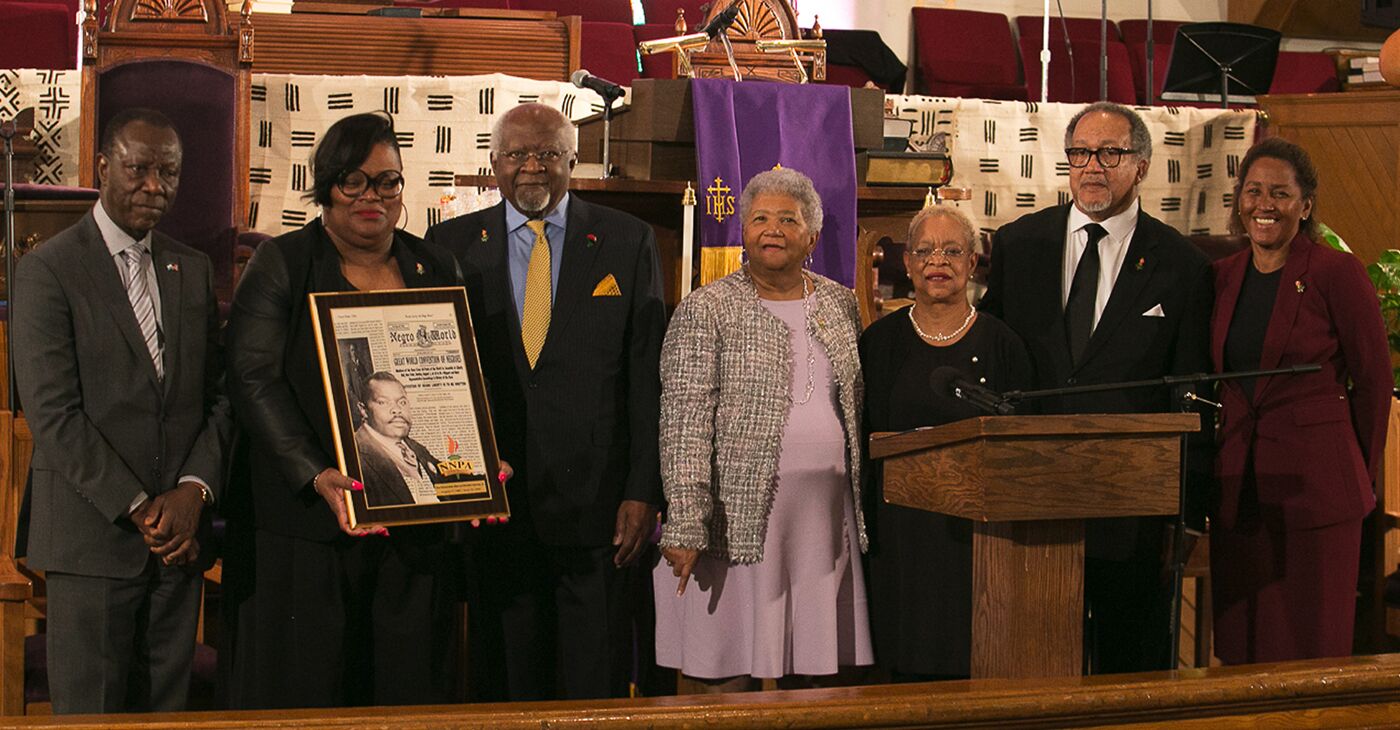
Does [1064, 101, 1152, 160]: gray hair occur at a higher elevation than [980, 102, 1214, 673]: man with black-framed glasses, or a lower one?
higher

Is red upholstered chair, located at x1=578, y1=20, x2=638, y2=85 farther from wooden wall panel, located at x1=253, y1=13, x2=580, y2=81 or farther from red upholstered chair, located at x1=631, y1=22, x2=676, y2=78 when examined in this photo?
wooden wall panel, located at x1=253, y1=13, x2=580, y2=81

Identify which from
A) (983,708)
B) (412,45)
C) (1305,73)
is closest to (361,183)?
(983,708)

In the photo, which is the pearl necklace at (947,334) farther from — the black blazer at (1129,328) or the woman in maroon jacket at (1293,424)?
the woman in maroon jacket at (1293,424)

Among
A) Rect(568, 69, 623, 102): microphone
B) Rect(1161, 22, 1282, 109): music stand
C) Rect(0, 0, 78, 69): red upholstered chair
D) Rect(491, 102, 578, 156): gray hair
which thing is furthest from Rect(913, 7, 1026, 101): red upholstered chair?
Rect(491, 102, 578, 156): gray hair

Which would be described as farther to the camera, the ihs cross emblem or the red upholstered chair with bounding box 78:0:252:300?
the red upholstered chair with bounding box 78:0:252:300

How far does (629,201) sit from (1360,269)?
6.67 feet

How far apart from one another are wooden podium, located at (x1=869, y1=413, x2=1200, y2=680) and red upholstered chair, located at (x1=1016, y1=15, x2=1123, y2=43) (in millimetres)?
7665

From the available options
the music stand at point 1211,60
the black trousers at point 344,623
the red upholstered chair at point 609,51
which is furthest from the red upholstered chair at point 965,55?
the black trousers at point 344,623

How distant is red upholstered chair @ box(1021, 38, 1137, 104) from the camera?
9391 millimetres

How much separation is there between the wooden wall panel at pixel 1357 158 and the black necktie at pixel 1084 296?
4036 mm

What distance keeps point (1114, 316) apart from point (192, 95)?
3.45m

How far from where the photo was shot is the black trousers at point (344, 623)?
9.07 ft

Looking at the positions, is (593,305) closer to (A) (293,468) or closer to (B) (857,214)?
(A) (293,468)

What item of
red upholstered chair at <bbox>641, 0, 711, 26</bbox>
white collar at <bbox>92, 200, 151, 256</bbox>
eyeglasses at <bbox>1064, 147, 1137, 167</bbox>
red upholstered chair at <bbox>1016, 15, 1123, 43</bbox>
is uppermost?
red upholstered chair at <bbox>1016, 15, 1123, 43</bbox>
